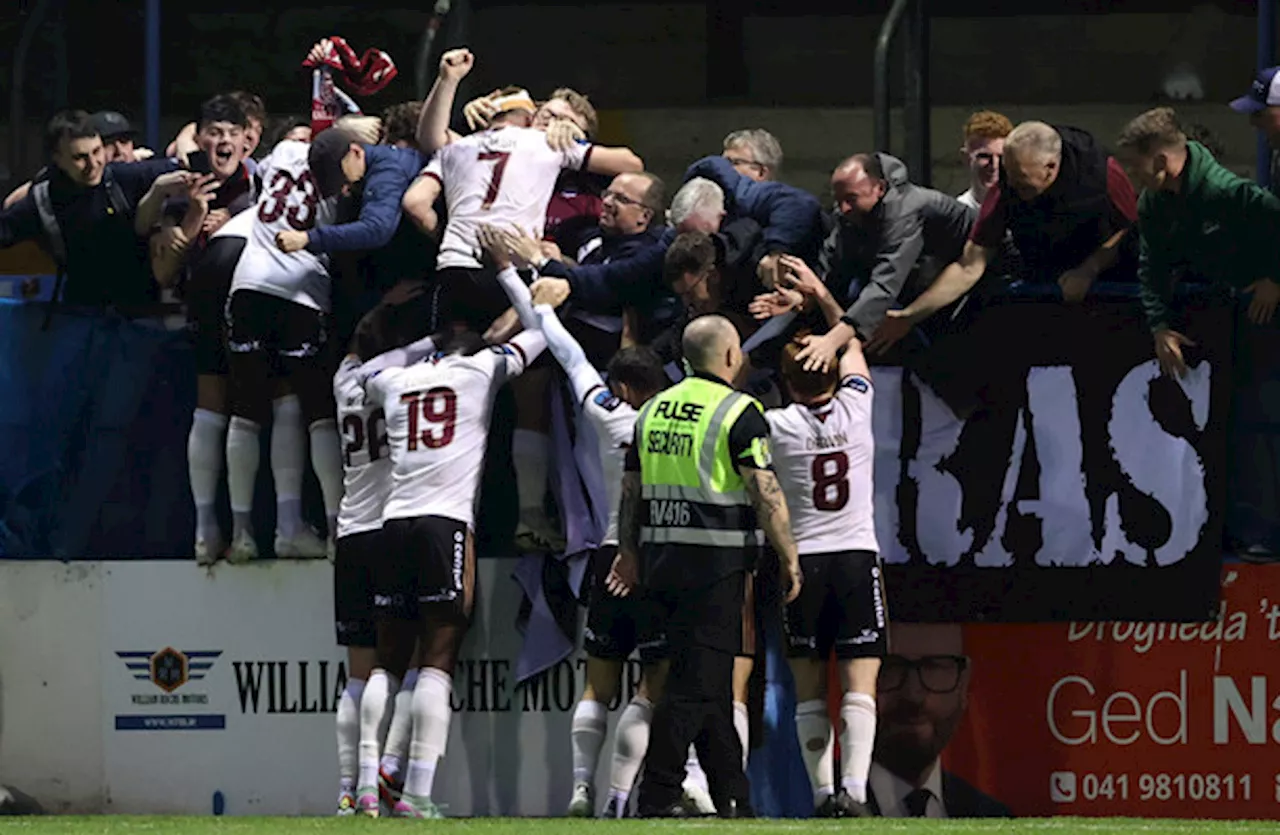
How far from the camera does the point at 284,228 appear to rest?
13602mm

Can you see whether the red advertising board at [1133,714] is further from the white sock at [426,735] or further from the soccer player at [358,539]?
the soccer player at [358,539]

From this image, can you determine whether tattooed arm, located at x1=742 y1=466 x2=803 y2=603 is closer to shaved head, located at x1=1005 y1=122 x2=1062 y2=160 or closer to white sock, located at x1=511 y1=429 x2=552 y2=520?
white sock, located at x1=511 y1=429 x2=552 y2=520

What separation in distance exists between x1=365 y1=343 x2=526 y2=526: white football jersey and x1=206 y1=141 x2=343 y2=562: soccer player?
1.82 ft

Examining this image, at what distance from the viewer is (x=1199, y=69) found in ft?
63.2

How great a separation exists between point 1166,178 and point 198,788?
536cm

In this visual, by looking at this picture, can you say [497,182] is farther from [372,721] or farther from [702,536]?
[372,721]

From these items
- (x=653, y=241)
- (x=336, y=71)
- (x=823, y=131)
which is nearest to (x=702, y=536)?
(x=653, y=241)

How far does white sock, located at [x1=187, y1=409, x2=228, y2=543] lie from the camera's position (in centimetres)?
1374

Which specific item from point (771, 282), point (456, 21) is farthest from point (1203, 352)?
point (456, 21)

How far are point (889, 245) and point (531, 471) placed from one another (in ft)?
6.43

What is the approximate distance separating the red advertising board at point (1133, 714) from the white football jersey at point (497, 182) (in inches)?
111

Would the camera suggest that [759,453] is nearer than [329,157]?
Yes

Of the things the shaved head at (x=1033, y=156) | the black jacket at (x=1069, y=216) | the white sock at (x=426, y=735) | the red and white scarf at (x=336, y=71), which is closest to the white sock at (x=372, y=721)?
the white sock at (x=426, y=735)

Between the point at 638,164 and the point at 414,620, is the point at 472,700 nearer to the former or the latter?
the point at 414,620
